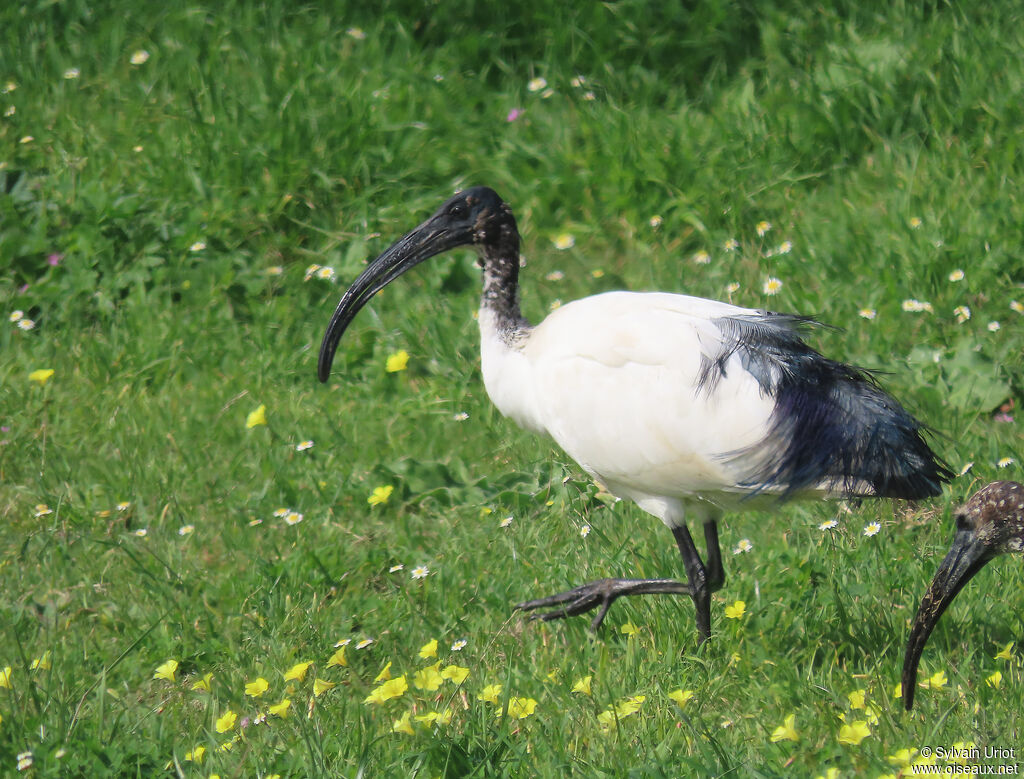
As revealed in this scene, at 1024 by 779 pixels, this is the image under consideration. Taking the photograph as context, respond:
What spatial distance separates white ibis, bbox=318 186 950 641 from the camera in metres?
3.52

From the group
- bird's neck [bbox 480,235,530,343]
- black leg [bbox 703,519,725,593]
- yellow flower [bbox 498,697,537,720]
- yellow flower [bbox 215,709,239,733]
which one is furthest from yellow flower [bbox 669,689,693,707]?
bird's neck [bbox 480,235,530,343]

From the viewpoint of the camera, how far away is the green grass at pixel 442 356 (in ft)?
11.5

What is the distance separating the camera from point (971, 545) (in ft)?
10.6

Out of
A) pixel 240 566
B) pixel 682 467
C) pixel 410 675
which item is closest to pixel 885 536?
pixel 682 467

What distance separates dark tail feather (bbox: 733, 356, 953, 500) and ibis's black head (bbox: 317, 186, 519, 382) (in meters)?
1.19

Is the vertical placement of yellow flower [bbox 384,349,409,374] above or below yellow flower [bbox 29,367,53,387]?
above

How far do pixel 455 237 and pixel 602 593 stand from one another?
1295mm

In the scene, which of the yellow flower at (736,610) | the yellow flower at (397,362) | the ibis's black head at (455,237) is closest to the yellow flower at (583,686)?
the yellow flower at (736,610)

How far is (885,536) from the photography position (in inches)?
163

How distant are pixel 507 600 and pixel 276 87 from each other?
328 centimetres

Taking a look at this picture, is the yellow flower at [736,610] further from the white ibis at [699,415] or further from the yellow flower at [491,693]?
the yellow flower at [491,693]

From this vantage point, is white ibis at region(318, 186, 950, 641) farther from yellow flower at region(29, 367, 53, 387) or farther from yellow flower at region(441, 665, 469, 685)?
yellow flower at region(29, 367, 53, 387)

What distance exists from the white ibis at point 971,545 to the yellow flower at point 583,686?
2.59 feet

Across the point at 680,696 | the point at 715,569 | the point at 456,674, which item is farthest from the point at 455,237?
the point at 680,696
